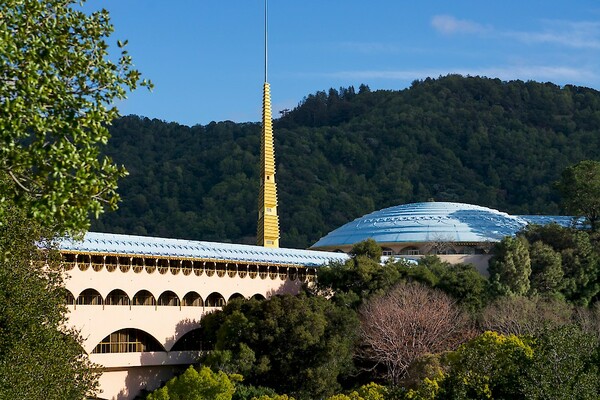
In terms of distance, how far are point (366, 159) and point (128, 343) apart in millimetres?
65381

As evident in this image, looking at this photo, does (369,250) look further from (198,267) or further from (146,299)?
(146,299)

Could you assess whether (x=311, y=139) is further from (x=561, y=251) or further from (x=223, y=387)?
(x=223, y=387)

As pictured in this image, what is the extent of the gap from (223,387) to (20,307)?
12941 mm

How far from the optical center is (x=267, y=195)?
5866cm

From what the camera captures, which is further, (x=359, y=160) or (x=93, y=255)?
(x=359, y=160)

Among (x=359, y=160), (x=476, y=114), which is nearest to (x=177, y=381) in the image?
(x=359, y=160)

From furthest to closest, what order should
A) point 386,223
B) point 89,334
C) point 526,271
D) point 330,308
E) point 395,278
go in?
point 386,223 → point 526,271 → point 395,278 → point 330,308 → point 89,334

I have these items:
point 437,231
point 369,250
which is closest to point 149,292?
point 369,250

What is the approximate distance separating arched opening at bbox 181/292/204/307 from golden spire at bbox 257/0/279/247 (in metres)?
8.67

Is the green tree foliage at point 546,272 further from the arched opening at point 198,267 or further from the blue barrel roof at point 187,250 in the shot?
the arched opening at point 198,267

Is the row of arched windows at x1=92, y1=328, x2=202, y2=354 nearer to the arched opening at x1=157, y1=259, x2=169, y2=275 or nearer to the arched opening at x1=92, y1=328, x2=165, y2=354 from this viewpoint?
the arched opening at x1=92, y1=328, x2=165, y2=354

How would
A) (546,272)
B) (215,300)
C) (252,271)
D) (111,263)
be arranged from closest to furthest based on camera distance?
1. (111,263)
2. (215,300)
3. (252,271)
4. (546,272)

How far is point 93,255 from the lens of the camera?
1711 inches

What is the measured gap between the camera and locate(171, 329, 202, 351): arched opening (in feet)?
158
